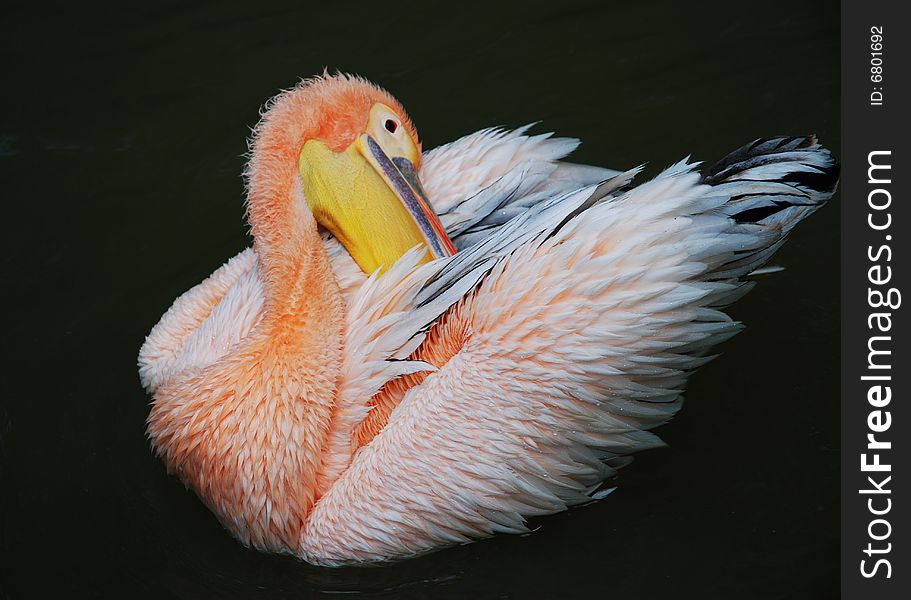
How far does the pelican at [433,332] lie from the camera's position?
3135 mm

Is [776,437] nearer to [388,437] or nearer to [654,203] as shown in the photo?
[654,203]

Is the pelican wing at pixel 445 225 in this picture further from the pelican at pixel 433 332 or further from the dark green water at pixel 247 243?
the dark green water at pixel 247 243

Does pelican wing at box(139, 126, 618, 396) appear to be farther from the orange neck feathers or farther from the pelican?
the orange neck feathers

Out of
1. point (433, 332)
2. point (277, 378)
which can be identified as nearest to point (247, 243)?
point (277, 378)

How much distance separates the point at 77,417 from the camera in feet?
13.9

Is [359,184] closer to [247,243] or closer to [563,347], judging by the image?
[563,347]

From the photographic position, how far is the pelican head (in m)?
3.61

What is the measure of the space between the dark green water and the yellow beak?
1079mm

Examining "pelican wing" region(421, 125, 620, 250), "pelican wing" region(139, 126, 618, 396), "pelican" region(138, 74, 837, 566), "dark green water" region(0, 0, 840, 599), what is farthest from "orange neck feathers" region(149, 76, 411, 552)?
"pelican wing" region(421, 125, 620, 250)

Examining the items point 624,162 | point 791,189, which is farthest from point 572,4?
point 791,189

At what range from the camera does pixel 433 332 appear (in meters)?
3.43

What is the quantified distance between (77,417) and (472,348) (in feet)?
6.29

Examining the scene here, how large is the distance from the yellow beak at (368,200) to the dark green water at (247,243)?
1.08m

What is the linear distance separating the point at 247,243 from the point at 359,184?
1639 mm
